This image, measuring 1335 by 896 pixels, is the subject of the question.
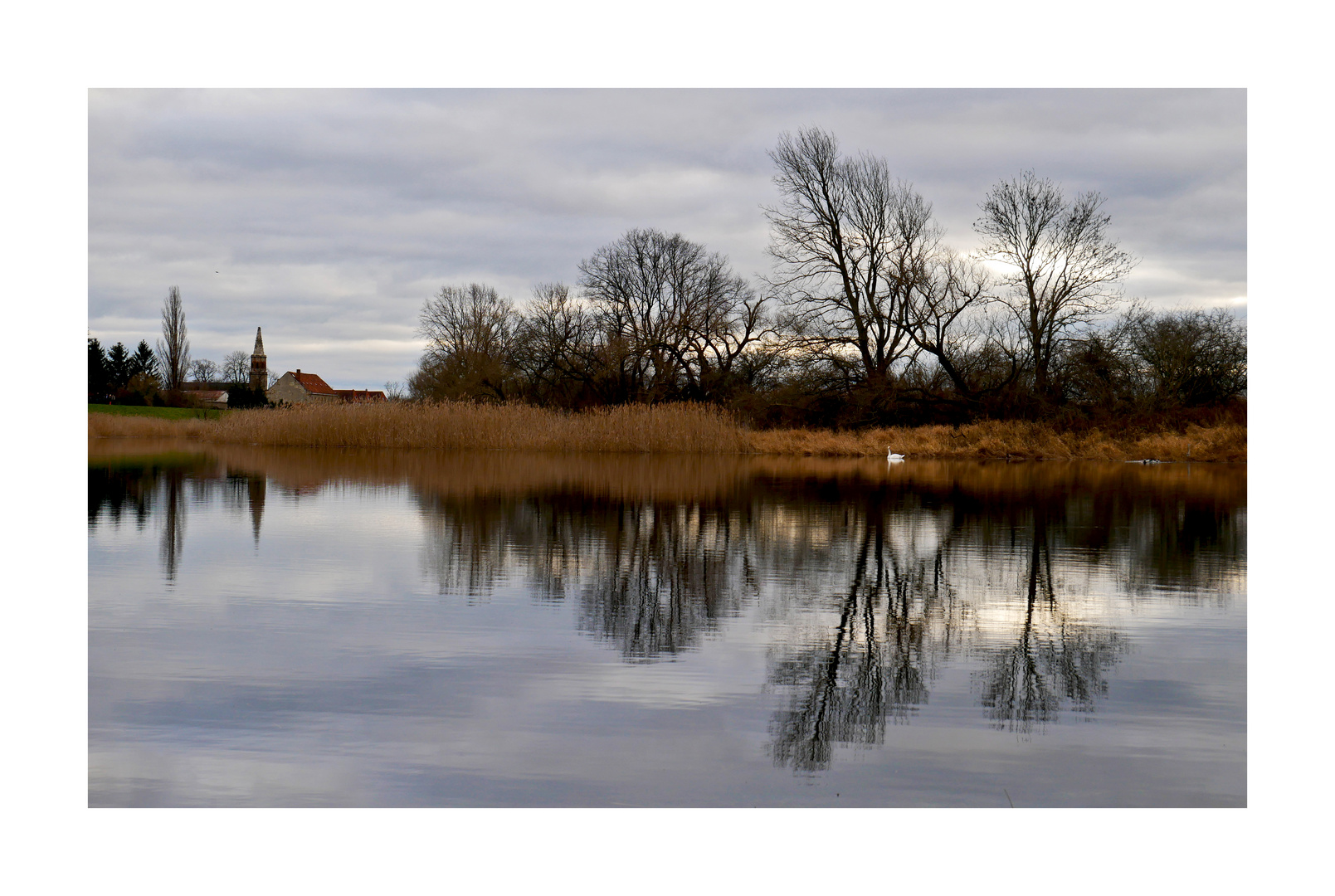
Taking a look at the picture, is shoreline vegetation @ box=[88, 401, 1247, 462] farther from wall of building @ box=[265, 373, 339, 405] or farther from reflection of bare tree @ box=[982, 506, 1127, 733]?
wall of building @ box=[265, 373, 339, 405]

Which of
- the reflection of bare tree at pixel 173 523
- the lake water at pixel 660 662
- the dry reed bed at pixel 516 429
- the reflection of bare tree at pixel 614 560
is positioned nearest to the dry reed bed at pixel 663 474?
the dry reed bed at pixel 516 429

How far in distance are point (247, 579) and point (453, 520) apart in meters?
4.20

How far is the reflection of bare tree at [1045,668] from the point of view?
4.93 metres

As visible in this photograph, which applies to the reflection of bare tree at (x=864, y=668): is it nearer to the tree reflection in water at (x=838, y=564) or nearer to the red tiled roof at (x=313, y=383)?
the tree reflection in water at (x=838, y=564)

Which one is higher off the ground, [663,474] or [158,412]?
[158,412]

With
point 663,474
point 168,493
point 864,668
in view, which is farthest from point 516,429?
→ point 864,668

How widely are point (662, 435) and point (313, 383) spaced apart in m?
104

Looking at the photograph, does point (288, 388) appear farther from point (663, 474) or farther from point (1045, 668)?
point (1045, 668)

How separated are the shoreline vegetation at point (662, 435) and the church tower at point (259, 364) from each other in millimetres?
72758

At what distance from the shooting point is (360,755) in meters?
4.19

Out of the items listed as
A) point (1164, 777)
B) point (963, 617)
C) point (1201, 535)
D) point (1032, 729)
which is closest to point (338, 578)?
point (963, 617)

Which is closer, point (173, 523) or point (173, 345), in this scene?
point (173, 523)

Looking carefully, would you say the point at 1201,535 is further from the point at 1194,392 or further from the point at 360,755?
the point at 1194,392

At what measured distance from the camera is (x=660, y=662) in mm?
5637
